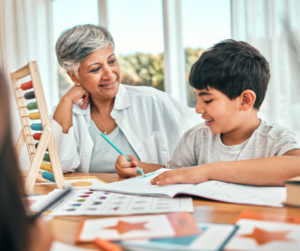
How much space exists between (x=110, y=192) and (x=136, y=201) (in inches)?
5.1

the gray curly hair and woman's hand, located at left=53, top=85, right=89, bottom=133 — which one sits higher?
the gray curly hair

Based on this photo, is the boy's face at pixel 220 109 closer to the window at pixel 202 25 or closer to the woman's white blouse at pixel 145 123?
the woman's white blouse at pixel 145 123

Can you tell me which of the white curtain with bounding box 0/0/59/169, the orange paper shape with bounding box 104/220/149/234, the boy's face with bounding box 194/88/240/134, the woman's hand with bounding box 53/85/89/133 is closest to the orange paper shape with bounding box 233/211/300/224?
the orange paper shape with bounding box 104/220/149/234

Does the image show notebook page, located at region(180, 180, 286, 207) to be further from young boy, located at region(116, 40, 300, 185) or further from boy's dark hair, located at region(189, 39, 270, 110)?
boy's dark hair, located at region(189, 39, 270, 110)

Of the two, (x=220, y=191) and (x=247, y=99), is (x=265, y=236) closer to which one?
(x=220, y=191)

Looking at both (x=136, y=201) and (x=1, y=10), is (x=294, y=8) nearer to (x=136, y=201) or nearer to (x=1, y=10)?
(x=136, y=201)

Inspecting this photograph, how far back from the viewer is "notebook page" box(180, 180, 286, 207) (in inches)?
27.3

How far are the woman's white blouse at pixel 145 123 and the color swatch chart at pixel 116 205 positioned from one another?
2.50 feet

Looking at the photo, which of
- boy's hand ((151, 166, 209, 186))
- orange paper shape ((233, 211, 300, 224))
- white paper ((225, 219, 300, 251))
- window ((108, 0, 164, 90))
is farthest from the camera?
window ((108, 0, 164, 90))

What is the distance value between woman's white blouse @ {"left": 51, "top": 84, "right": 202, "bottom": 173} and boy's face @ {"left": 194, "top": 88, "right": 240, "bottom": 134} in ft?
1.64

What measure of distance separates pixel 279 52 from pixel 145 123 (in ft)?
3.00

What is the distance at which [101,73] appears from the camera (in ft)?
5.16

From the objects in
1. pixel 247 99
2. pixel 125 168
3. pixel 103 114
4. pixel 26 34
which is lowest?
pixel 125 168

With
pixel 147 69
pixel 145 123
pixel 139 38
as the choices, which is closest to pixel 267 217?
pixel 145 123
